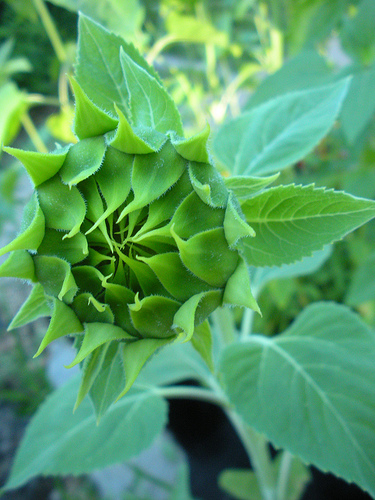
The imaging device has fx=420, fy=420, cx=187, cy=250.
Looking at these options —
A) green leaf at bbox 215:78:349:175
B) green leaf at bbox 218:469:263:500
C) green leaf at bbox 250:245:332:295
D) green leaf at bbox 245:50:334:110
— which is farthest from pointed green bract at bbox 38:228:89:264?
green leaf at bbox 218:469:263:500

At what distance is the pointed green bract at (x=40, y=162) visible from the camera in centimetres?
28

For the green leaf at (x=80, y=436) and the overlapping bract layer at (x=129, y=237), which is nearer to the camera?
the overlapping bract layer at (x=129, y=237)

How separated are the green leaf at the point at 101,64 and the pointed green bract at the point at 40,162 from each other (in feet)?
0.32

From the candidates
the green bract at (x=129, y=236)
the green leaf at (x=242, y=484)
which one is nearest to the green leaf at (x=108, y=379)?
the green bract at (x=129, y=236)

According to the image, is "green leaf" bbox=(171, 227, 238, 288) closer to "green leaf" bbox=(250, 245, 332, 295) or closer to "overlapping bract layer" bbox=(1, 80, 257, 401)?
"overlapping bract layer" bbox=(1, 80, 257, 401)

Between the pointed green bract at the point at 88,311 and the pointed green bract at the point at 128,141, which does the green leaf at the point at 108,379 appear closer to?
the pointed green bract at the point at 88,311

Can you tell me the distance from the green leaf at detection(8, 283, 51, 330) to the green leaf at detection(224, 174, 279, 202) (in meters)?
0.16

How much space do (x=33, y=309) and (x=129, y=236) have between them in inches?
3.9

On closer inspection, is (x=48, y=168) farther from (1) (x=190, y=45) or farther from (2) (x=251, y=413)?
(1) (x=190, y=45)

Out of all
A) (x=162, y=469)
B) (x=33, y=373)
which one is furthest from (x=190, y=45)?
(x=162, y=469)

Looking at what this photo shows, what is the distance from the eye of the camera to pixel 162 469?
3.88 ft

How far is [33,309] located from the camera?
1.07ft

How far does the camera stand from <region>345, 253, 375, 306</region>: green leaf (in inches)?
28.4

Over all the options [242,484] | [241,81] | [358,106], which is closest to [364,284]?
[358,106]
